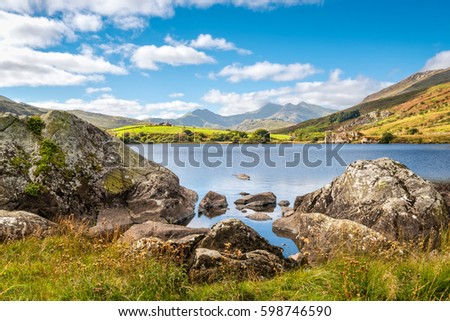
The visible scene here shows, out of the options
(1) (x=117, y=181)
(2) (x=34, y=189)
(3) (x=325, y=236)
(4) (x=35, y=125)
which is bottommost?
(3) (x=325, y=236)

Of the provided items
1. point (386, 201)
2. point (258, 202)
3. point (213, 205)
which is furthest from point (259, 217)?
point (386, 201)

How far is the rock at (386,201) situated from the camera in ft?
64.3

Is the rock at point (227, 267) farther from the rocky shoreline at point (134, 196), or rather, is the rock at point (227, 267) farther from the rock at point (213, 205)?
the rock at point (213, 205)

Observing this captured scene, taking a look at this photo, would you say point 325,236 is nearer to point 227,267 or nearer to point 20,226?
point 227,267

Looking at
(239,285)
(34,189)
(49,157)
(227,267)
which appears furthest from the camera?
(49,157)

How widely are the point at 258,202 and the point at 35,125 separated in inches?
844

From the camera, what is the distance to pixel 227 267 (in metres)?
9.45

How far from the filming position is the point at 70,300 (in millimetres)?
6793

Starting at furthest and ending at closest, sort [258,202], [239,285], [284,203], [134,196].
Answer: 1. [284,203]
2. [258,202]
3. [134,196]
4. [239,285]

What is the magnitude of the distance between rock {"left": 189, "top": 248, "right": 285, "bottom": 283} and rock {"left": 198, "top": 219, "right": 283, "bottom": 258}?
192 cm

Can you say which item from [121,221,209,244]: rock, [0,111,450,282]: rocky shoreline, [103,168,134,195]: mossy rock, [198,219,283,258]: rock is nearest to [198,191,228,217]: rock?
[0,111,450,282]: rocky shoreline
